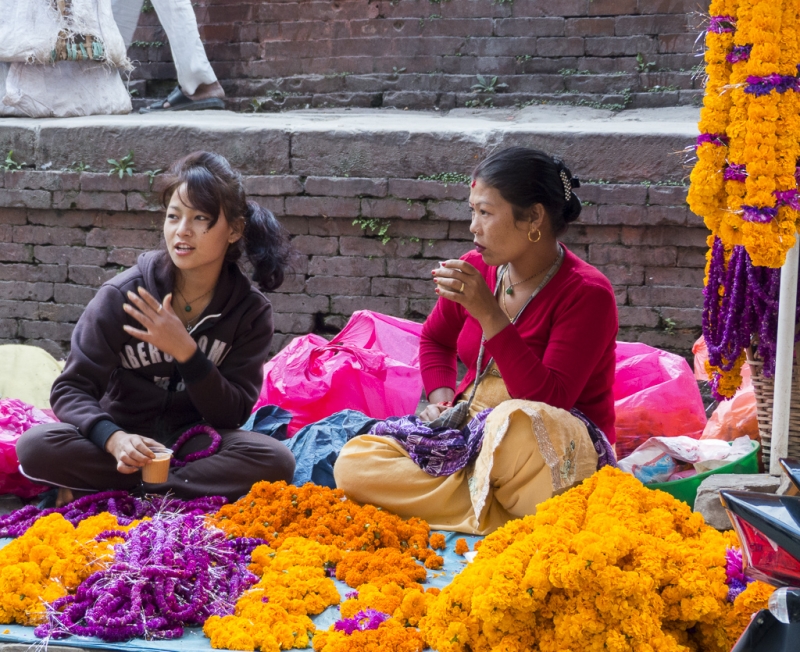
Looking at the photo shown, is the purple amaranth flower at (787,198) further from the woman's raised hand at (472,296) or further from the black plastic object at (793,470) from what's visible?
the black plastic object at (793,470)

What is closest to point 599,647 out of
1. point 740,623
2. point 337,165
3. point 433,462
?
point 740,623

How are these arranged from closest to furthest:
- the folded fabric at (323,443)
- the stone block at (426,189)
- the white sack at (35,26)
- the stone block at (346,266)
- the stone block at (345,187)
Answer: the folded fabric at (323,443), the stone block at (426,189), the stone block at (345,187), the stone block at (346,266), the white sack at (35,26)

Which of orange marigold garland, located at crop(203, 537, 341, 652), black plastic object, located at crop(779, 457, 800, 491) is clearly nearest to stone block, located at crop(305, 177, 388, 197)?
orange marigold garland, located at crop(203, 537, 341, 652)

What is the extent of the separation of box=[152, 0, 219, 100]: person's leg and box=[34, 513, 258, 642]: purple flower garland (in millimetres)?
4942

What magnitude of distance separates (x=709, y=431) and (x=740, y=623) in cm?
193

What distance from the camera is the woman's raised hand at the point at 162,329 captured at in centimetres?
320

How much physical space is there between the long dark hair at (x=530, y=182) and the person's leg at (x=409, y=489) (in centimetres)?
94

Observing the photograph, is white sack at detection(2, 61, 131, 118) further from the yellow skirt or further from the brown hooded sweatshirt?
the yellow skirt

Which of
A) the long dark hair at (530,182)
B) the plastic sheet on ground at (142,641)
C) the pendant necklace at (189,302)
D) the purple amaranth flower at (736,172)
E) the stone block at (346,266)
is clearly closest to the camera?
the plastic sheet on ground at (142,641)

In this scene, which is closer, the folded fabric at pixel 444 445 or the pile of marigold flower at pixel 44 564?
the pile of marigold flower at pixel 44 564

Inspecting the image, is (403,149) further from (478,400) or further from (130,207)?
(478,400)

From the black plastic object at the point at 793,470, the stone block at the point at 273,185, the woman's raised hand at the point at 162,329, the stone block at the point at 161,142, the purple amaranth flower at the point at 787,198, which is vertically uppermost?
the purple amaranth flower at the point at 787,198

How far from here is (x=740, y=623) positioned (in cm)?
211

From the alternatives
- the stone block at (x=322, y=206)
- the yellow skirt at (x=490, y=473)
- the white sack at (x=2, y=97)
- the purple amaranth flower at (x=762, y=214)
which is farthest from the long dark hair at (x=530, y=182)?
the white sack at (x=2, y=97)
